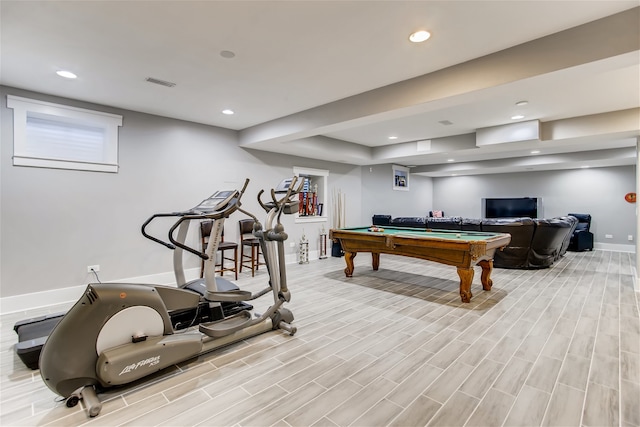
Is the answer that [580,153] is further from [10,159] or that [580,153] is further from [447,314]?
[10,159]

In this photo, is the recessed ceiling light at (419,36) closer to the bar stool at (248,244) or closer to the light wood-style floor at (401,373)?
the light wood-style floor at (401,373)

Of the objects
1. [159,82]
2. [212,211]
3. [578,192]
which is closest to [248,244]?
[212,211]

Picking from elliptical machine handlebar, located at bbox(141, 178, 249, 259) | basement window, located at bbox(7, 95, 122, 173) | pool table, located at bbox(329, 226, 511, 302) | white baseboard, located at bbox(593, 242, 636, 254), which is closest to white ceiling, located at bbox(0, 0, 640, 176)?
basement window, located at bbox(7, 95, 122, 173)

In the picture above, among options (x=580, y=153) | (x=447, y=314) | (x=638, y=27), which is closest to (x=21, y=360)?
(x=447, y=314)

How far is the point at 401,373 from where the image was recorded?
7.18ft

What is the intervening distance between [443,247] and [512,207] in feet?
23.7

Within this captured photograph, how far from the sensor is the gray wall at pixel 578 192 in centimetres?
795

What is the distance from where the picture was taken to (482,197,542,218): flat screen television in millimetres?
8992

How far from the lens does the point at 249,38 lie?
2492 mm

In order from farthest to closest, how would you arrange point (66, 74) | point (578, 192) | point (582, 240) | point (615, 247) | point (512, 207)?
point (512, 207) < point (578, 192) < point (615, 247) < point (582, 240) < point (66, 74)

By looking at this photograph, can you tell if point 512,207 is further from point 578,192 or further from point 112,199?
point 112,199

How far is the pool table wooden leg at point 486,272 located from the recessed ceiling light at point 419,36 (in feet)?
9.93

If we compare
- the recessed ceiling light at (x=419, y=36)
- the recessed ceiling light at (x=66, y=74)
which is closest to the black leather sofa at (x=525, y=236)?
the recessed ceiling light at (x=419, y=36)

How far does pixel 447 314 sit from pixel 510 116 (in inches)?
132
